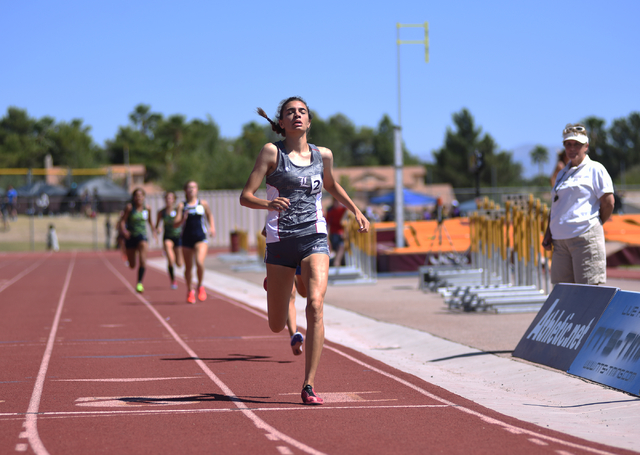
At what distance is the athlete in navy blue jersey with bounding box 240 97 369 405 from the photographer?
5906mm

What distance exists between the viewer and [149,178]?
3519 inches

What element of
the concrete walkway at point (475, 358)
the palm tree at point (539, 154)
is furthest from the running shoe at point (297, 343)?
the palm tree at point (539, 154)

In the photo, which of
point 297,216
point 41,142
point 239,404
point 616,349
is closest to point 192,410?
point 239,404

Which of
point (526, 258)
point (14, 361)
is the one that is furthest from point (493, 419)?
point (526, 258)

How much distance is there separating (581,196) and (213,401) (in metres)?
3.60

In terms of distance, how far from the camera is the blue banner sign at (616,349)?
6199 millimetres

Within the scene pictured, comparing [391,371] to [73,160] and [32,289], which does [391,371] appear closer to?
[32,289]

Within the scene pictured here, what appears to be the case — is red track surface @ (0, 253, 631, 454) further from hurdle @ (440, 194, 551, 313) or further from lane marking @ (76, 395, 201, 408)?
hurdle @ (440, 194, 551, 313)

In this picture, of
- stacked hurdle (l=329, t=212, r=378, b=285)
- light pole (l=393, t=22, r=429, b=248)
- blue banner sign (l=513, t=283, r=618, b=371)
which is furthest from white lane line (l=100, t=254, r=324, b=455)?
light pole (l=393, t=22, r=429, b=248)

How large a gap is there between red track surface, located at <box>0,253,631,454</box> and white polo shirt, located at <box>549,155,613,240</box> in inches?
74.0

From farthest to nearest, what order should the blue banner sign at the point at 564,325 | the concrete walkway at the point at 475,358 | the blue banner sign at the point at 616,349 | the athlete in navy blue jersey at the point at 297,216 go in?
the blue banner sign at the point at 564,325 < the blue banner sign at the point at 616,349 < the athlete in navy blue jersey at the point at 297,216 < the concrete walkway at the point at 475,358

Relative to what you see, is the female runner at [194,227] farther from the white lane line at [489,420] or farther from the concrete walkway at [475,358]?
the white lane line at [489,420]

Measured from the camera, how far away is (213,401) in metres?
6.24

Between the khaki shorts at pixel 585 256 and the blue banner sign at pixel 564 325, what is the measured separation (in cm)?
13
